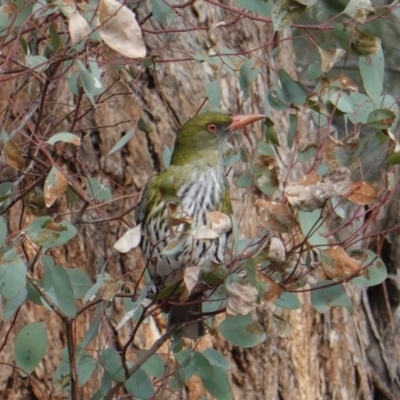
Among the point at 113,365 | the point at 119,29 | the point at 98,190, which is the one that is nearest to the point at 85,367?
the point at 113,365

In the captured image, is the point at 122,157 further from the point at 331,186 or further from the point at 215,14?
the point at 331,186

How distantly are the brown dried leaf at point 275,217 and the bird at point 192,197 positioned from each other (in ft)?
1.83

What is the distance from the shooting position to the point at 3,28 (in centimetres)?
229

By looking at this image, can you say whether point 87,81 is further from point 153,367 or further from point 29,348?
point 153,367

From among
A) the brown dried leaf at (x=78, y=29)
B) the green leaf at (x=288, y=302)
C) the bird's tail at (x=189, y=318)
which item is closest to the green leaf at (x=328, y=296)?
the green leaf at (x=288, y=302)

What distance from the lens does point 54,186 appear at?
202 centimetres

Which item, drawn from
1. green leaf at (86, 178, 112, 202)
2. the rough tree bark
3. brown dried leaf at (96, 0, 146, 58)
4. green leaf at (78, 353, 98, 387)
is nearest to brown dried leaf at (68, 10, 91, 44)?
brown dried leaf at (96, 0, 146, 58)

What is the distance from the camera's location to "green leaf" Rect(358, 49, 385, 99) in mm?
2350

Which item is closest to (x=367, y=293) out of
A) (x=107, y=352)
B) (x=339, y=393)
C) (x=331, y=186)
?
(x=339, y=393)

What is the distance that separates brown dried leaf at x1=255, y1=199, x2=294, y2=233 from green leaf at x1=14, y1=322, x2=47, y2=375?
678 mm

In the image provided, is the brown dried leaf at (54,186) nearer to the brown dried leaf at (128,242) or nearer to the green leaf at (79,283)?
the brown dried leaf at (128,242)

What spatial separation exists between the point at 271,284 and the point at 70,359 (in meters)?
0.55

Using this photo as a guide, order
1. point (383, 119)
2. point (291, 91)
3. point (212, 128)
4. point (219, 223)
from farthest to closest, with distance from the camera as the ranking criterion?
point (212, 128) < point (291, 91) < point (383, 119) < point (219, 223)

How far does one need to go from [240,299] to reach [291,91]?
64 centimetres
